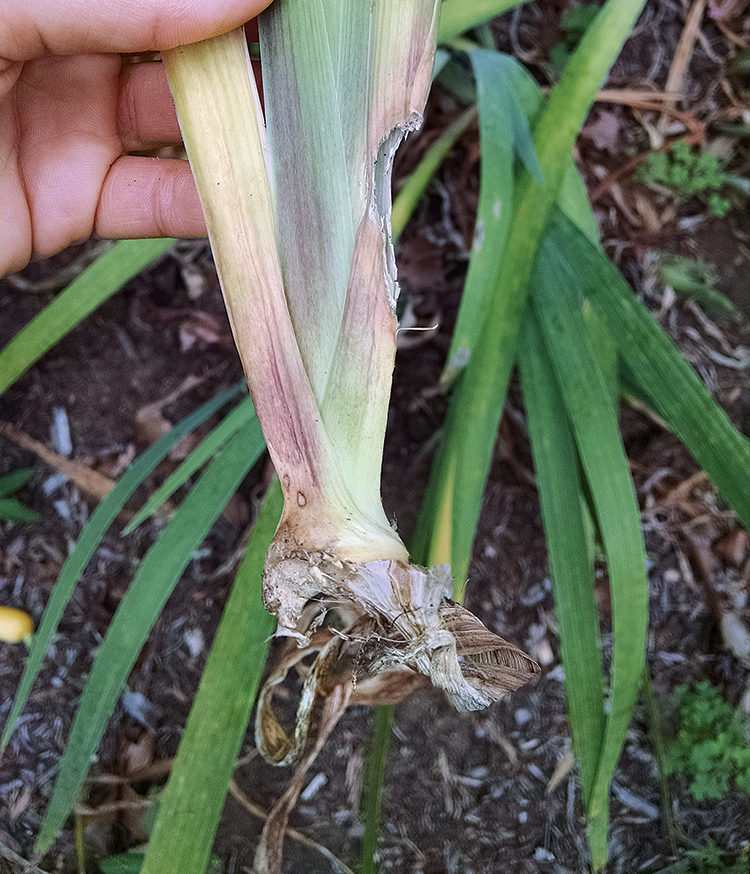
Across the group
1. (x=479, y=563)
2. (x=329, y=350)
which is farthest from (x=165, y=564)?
(x=479, y=563)

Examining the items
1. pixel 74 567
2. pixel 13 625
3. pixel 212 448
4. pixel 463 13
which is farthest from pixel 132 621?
pixel 463 13

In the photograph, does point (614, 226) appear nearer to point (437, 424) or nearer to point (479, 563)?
point (437, 424)

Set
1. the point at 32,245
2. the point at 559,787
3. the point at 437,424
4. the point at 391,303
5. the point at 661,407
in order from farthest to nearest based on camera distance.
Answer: the point at 437,424 → the point at 559,787 → the point at 32,245 → the point at 661,407 → the point at 391,303

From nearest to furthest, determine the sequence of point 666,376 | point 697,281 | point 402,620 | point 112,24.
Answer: point 402,620, point 112,24, point 666,376, point 697,281

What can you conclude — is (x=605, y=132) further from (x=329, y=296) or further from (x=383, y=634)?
(x=383, y=634)

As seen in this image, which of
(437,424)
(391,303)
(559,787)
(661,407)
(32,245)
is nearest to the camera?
(391,303)

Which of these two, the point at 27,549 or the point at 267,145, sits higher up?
the point at 267,145

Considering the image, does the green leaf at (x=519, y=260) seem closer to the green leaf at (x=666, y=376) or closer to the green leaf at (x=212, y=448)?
the green leaf at (x=666, y=376)
